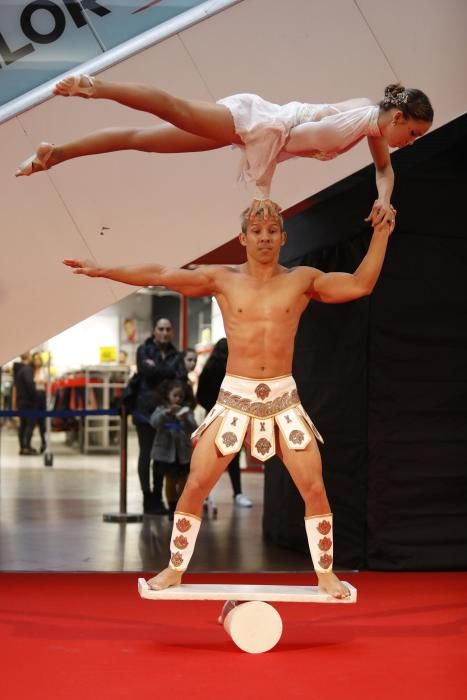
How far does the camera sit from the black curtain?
5.95 metres

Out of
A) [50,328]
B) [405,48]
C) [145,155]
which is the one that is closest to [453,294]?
[405,48]

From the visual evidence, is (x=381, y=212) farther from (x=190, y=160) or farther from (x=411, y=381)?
(x=411, y=381)

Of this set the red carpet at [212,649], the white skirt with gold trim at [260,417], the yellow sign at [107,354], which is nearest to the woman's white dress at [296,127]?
the white skirt with gold trim at [260,417]

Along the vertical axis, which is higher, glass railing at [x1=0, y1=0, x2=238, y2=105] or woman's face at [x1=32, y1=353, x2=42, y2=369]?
glass railing at [x1=0, y1=0, x2=238, y2=105]

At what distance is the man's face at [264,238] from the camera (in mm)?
4008

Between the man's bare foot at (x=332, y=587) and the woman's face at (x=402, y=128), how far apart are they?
5.49ft

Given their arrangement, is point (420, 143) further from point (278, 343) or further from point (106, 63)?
point (278, 343)

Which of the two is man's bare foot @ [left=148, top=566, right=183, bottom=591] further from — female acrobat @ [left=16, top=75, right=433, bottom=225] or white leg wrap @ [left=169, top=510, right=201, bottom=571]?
female acrobat @ [left=16, top=75, right=433, bottom=225]

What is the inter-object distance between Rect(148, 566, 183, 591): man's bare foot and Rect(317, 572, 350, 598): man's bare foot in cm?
56

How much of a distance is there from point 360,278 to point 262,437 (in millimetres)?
746

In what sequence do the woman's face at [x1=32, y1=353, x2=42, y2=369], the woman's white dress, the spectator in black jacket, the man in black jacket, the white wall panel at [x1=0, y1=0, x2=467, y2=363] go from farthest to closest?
the woman's face at [x1=32, y1=353, x2=42, y2=369]
the spectator in black jacket
the man in black jacket
the white wall panel at [x1=0, y1=0, x2=467, y2=363]
the woman's white dress

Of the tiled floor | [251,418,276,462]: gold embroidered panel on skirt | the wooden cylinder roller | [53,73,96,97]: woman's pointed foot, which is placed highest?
[53,73,96,97]: woman's pointed foot

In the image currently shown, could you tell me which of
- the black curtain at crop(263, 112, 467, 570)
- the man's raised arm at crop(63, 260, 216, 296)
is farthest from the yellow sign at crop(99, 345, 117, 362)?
the man's raised arm at crop(63, 260, 216, 296)

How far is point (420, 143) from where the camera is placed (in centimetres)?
612
